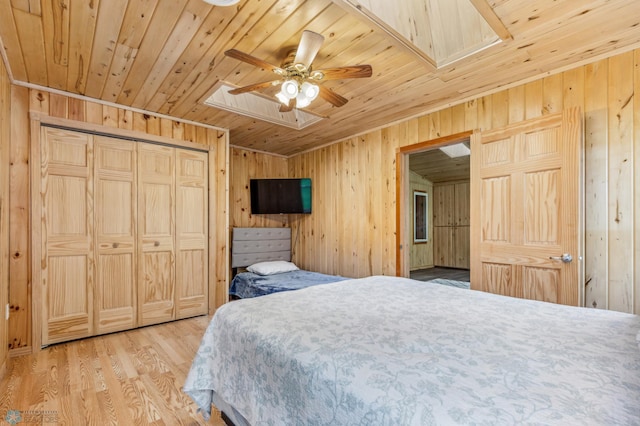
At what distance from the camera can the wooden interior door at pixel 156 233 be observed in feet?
11.1

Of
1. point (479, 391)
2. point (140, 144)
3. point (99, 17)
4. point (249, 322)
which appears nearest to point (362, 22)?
point (99, 17)

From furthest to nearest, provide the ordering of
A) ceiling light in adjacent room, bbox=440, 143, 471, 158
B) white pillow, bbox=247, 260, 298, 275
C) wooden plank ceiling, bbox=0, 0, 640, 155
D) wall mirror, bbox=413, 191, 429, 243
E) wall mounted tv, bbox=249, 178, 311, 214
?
wall mirror, bbox=413, 191, 429, 243
ceiling light in adjacent room, bbox=440, 143, 471, 158
wall mounted tv, bbox=249, 178, 311, 214
white pillow, bbox=247, 260, 298, 275
wooden plank ceiling, bbox=0, 0, 640, 155

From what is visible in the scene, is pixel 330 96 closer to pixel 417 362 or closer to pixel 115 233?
pixel 417 362

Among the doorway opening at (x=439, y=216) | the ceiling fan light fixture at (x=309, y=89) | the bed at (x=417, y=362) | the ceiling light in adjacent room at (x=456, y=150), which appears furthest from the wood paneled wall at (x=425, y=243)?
the bed at (x=417, y=362)

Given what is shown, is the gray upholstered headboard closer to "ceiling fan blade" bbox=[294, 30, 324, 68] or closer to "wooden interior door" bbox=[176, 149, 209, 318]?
"wooden interior door" bbox=[176, 149, 209, 318]

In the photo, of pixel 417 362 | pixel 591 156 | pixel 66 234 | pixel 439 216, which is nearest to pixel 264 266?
pixel 66 234

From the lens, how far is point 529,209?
2.51 meters

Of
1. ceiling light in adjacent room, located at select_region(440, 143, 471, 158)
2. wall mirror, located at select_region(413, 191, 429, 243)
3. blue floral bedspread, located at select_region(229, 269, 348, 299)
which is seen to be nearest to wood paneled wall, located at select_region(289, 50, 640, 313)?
blue floral bedspread, located at select_region(229, 269, 348, 299)

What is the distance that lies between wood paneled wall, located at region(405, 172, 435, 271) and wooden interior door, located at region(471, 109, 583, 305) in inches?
181

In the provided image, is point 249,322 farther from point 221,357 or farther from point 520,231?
point 520,231

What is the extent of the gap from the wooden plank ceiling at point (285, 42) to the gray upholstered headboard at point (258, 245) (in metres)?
2.21

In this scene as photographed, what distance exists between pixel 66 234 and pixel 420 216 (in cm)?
690

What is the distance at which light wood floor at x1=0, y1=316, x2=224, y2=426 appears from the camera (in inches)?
→ 72.6

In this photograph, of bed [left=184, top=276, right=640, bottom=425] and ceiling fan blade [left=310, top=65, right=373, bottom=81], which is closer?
bed [left=184, top=276, right=640, bottom=425]
